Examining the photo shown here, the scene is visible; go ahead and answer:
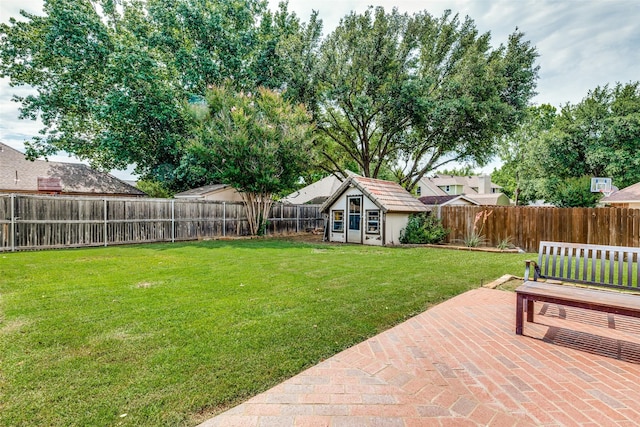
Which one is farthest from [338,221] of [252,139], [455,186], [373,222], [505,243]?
[455,186]

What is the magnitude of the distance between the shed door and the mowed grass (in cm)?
635

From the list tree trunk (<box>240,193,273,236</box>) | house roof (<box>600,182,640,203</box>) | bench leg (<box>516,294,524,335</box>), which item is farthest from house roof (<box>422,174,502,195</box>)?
bench leg (<box>516,294,524,335</box>)

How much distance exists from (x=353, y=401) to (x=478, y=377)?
4.14 feet

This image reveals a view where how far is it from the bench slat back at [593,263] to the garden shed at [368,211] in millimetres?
8093

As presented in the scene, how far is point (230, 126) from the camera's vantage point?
1400cm

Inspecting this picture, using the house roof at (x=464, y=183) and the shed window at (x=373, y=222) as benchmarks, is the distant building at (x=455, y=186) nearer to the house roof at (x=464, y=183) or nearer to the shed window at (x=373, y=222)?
the house roof at (x=464, y=183)

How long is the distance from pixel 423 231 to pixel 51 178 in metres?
24.9

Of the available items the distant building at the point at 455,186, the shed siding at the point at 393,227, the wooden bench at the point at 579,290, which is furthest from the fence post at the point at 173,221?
the distant building at the point at 455,186

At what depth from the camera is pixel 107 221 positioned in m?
12.3

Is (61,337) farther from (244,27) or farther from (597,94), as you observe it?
(597,94)

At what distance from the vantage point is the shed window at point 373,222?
13.6 meters

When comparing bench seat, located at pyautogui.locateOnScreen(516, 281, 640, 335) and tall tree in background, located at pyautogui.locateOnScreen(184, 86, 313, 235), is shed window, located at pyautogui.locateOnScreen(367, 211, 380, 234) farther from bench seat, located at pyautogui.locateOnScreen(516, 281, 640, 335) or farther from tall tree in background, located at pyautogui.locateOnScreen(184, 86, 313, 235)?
bench seat, located at pyautogui.locateOnScreen(516, 281, 640, 335)

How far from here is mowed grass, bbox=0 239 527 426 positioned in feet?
7.83

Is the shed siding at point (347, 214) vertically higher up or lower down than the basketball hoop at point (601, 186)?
lower down
